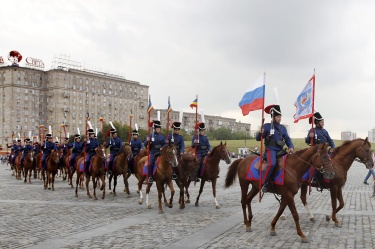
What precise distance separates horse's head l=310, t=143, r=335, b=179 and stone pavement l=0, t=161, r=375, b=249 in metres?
1.51

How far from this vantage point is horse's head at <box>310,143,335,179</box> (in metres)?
11.2

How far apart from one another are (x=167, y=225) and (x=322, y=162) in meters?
4.60

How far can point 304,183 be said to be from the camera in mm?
13422

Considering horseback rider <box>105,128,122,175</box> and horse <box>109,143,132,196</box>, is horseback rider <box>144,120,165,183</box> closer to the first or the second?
horse <box>109,143,132,196</box>

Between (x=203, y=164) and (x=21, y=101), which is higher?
(x=21, y=101)

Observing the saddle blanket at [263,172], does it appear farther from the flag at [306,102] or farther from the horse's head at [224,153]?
the horse's head at [224,153]

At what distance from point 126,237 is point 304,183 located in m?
5.56

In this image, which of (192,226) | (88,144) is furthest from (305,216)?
(88,144)

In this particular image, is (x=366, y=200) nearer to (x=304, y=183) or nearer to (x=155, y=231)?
(x=304, y=183)

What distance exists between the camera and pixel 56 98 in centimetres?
14112

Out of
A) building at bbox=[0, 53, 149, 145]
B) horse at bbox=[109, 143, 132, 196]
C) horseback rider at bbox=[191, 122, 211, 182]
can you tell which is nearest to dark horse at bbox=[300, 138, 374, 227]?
horseback rider at bbox=[191, 122, 211, 182]

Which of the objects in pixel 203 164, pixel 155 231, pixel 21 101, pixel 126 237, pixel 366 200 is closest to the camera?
pixel 126 237

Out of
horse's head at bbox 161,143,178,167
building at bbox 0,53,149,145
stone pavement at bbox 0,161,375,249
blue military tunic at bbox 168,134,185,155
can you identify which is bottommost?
stone pavement at bbox 0,161,375,249

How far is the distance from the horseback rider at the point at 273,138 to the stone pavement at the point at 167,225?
1.77 metres
